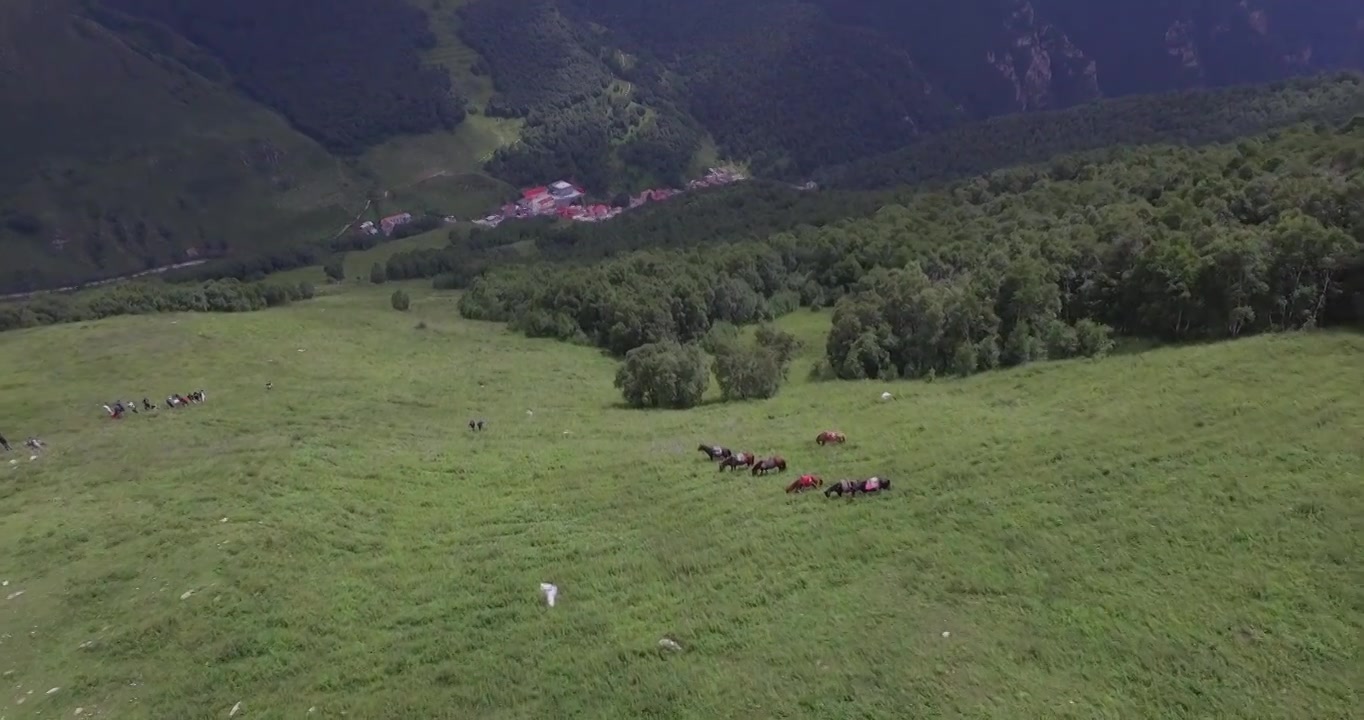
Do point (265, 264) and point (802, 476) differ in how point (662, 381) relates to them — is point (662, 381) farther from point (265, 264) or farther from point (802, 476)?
point (265, 264)

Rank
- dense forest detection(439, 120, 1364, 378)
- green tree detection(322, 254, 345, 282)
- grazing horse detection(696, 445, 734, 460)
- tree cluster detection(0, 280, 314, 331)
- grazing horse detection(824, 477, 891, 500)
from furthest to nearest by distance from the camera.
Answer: green tree detection(322, 254, 345, 282), tree cluster detection(0, 280, 314, 331), dense forest detection(439, 120, 1364, 378), grazing horse detection(696, 445, 734, 460), grazing horse detection(824, 477, 891, 500)

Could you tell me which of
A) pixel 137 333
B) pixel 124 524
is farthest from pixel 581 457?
pixel 137 333

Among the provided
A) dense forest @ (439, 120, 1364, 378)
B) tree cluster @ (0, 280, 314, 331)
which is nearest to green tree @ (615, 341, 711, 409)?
dense forest @ (439, 120, 1364, 378)

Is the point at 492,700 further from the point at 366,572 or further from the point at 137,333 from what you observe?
the point at 137,333

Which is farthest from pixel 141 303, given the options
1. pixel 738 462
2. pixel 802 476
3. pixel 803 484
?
pixel 803 484

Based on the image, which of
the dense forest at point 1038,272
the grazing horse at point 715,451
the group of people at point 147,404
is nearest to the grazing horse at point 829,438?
the grazing horse at point 715,451

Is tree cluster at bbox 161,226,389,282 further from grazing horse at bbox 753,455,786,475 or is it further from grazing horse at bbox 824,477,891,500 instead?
grazing horse at bbox 824,477,891,500

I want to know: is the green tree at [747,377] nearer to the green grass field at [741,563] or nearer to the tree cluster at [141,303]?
the green grass field at [741,563]
